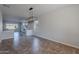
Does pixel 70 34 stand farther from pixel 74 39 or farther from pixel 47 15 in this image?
pixel 47 15

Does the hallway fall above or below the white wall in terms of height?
below

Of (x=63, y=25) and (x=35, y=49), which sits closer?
(x=35, y=49)

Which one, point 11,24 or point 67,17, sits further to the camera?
point 11,24

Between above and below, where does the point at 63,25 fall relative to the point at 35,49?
above

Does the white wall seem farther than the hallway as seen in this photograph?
Yes

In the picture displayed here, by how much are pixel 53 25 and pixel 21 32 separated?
2964mm

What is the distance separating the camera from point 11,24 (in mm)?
8875

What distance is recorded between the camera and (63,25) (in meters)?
4.80

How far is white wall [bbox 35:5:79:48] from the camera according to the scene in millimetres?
4082

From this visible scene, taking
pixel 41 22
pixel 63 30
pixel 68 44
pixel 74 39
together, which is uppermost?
pixel 41 22

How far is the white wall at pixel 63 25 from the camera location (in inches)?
161
